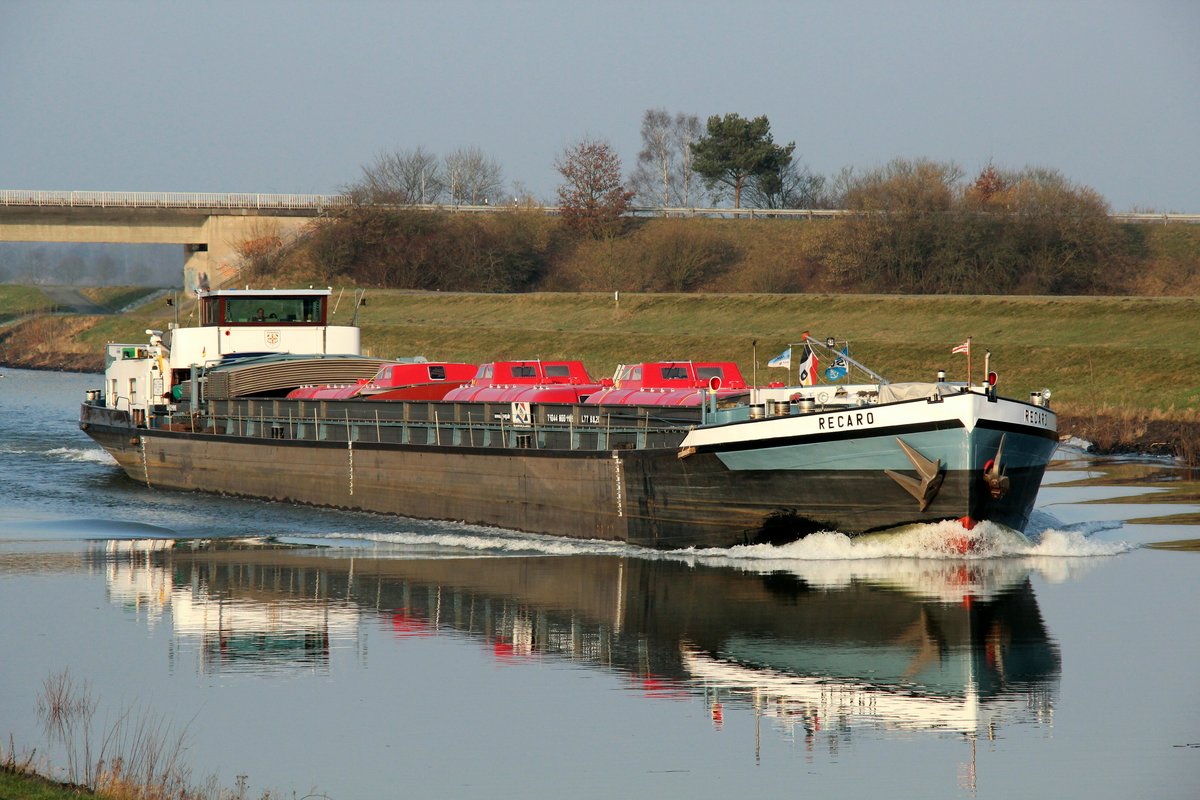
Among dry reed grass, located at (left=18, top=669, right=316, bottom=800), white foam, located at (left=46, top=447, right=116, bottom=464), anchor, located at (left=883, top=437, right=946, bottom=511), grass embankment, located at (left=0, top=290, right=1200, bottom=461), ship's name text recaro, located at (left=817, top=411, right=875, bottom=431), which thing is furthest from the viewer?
white foam, located at (left=46, top=447, right=116, bottom=464)

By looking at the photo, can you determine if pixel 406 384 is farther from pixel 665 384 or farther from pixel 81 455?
pixel 81 455

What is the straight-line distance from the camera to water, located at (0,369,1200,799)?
13.9 m

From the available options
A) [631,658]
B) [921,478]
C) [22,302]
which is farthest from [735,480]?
[22,302]

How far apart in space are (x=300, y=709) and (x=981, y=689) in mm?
7482

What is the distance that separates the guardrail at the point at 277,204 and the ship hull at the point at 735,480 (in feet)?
216

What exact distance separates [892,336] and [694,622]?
42.7 meters

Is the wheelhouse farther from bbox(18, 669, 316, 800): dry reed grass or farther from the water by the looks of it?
bbox(18, 669, 316, 800): dry reed grass

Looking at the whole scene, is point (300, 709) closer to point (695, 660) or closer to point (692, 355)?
point (695, 660)

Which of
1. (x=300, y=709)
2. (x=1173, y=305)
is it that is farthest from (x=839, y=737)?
(x=1173, y=305)

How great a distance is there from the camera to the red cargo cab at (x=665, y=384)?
2898cm

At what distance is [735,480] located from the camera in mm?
25234

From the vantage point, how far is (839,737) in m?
14.9

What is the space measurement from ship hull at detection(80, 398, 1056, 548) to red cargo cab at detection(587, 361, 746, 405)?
1.76m

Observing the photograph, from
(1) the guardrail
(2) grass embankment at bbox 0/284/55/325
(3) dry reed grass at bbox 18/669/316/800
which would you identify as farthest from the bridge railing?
(3) dry reed grass at bbox 18/669/316/800
